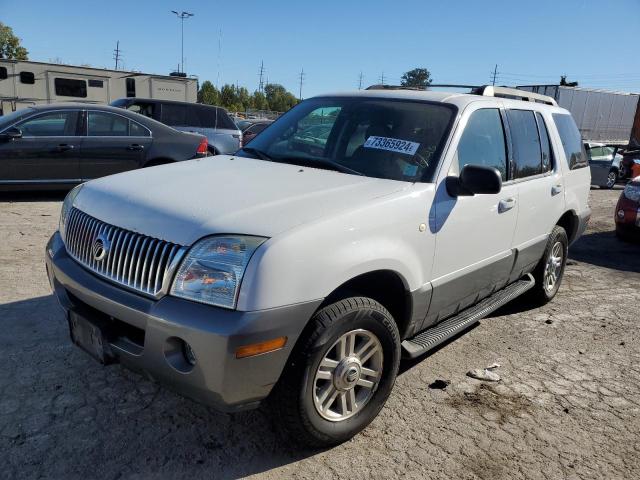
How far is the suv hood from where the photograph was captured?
2.37m

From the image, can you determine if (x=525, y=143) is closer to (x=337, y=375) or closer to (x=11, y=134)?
(x=337, y=375)

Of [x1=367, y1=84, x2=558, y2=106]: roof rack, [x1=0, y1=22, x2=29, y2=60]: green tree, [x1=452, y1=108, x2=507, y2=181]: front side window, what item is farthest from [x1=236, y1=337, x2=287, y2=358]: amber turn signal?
[x1=0, y1=22, x2=29, y2=60]: green tree

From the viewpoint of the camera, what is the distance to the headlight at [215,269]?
2.22 meters

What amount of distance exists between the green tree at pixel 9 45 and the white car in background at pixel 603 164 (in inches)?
2489

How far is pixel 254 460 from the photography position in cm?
264

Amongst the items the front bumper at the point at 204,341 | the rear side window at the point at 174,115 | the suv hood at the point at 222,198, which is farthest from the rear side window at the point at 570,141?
the rear side window at the point at 174,115

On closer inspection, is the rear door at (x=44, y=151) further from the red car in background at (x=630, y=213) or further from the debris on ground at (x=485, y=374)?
the red car in background at (x=630, y=213)

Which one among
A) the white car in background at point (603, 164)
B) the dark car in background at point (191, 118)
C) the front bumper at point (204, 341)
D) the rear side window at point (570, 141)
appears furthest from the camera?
the white car in background at point (603, 164)

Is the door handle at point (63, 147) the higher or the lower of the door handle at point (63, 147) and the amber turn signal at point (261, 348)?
the higher

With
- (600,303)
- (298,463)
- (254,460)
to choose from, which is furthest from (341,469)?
(600,303)

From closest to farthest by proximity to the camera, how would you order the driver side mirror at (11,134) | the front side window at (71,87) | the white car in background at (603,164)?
1. the driver side mirror at (11,134)
2. the front side window at (71,87)
3. the white car in background at (603,164)

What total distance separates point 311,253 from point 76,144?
24.0ft

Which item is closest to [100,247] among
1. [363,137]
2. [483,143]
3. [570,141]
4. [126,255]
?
[126,255]

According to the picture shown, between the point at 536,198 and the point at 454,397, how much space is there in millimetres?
1807
